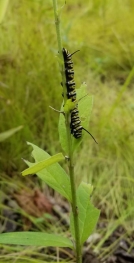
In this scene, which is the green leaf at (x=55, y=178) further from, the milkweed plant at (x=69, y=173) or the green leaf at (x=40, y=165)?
the green leaf at (x=40, y=165)

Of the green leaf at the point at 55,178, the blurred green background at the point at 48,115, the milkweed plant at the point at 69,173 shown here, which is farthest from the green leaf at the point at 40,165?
the blurred green background at the point at 48,115

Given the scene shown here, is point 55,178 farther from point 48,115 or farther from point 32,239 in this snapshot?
point 48,115

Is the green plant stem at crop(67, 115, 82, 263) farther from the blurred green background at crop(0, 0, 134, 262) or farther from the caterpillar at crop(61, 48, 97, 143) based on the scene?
the blurred green background at crop(0, 0, 134, 262)

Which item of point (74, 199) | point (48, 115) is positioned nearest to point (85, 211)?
point (74, 199)

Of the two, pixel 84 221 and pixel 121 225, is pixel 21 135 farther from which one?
pixel 84 221

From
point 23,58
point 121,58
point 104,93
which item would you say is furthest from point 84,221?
point 121,58

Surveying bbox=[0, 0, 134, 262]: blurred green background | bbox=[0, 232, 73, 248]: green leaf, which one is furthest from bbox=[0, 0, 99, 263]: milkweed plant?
bbox=[0, 0, 134, 262]: blurred green background

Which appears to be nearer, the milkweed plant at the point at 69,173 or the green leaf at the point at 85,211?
the milkweed plant at the point at 69,173

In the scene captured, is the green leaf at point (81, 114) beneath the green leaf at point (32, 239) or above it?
above
